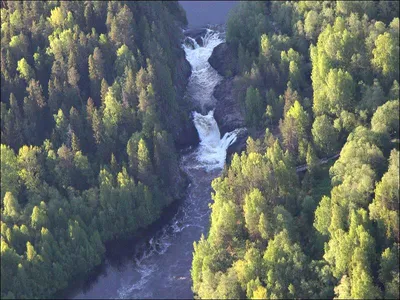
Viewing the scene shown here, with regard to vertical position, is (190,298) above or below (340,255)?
below

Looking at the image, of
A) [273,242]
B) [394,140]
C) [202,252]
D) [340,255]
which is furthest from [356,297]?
[394,140]

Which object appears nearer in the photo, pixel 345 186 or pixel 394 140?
pixel 345 186

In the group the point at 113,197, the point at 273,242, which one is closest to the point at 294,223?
the point at 273,242

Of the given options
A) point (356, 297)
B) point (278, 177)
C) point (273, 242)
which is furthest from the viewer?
point (278, 177)

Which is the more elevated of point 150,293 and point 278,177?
point 278,177

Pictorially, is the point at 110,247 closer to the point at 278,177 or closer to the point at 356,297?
the point at 278,177

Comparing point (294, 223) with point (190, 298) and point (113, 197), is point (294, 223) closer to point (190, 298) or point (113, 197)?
point (190, 298)

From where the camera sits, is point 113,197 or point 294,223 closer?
point 294,223

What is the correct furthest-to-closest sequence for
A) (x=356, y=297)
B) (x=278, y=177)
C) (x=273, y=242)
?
(x=278, y=177) < (x=273, y=242) < (x=356, y=297)
